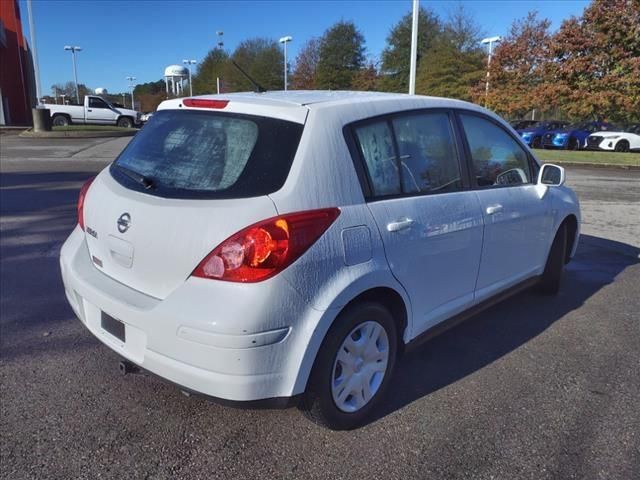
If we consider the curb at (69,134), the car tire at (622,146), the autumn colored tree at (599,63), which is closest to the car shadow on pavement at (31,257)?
the curb at (69,134)

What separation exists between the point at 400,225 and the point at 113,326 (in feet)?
4.98

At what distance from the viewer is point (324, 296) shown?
7.65ft

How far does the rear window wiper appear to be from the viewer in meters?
2.61

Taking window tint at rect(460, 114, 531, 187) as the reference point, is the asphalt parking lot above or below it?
below

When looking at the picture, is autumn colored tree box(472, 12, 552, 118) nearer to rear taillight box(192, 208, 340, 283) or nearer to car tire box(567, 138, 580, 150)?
car tire box(567, 138, 580, 150)

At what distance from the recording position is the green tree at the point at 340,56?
52156mm

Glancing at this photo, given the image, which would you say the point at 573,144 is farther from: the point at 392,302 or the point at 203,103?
the point at 203,103

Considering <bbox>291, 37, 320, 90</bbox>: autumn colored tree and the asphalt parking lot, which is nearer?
the asphalt parking lot

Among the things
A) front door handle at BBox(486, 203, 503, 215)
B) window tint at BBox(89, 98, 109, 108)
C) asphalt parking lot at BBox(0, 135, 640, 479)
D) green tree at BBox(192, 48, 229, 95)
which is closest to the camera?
asphalt parking lot at BBox(0, 135, 640, 479)

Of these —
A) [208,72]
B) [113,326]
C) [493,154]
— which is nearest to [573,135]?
[493,154]

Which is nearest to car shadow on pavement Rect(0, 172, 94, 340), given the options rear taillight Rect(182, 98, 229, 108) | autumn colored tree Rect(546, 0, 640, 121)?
rear taillight Rect(182, 98, 229, 108)

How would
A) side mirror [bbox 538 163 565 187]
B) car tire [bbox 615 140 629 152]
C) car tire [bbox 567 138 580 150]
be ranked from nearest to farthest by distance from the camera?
1. side mirror [bbox 538 163 565 187]
2. car tire [bbox 615 140 629 152]
3. car tire [bbox 567 138 580 150]

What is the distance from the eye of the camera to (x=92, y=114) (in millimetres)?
31328

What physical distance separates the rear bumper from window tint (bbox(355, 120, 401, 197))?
0.81 meters
